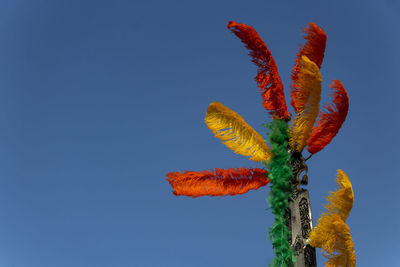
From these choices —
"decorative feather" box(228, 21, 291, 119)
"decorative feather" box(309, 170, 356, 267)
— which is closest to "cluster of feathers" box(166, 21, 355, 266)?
"decorative feather" box(228, 21, 291, 119)

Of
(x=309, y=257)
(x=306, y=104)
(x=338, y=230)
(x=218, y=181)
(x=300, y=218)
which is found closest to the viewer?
(x=338, y=230)

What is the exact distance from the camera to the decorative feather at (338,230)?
6.48 m

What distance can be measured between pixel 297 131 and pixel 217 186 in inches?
62.8

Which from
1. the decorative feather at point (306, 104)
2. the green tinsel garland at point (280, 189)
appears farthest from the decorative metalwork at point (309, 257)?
the decorative feather at point (306, 104)

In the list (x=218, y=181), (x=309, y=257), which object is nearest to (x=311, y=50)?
(x=218, y=181)

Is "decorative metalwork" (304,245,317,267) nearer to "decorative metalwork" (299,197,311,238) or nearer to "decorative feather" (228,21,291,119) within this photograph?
"decorative metalwork" (299,197,311,238)

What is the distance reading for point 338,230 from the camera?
6.47 metres

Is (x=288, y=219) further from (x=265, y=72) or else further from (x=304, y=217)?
(x=265, y=72)

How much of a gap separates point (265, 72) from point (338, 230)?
3093 millimetres

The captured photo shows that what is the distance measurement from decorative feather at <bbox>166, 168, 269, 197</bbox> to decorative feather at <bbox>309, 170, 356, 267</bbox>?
1.37 metres

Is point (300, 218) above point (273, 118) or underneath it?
underneath

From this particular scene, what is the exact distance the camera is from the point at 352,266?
648cm

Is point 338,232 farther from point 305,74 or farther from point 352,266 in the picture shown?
point 305,74

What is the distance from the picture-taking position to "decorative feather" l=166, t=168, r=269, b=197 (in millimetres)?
7836
